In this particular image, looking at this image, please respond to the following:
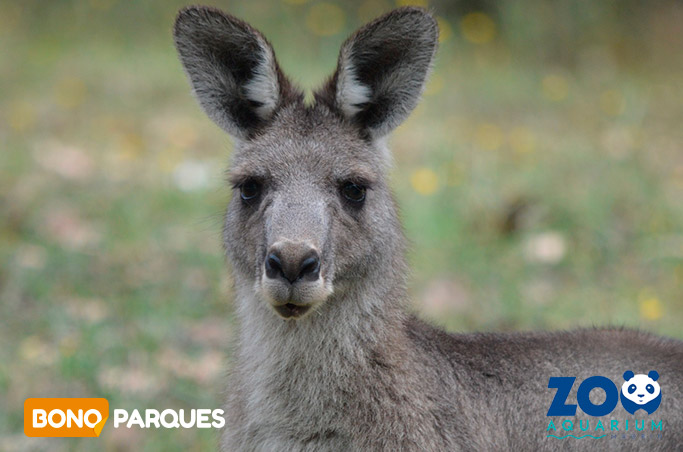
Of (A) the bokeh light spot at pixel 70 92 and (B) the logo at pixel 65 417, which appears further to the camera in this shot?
(A) the bokeh light spot at pixel 70 92

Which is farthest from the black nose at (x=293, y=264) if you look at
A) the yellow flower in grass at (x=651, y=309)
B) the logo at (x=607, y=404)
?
the yellow flower in grass at (x=651, y=309)

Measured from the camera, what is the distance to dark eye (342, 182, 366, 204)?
3973 mm

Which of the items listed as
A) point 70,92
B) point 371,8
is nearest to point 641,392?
point 70,92

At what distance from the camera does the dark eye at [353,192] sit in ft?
13.0

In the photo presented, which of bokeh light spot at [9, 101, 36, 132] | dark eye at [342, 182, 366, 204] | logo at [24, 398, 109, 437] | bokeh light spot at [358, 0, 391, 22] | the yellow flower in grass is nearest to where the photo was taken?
dark eye at [342, 182, 366, 204]

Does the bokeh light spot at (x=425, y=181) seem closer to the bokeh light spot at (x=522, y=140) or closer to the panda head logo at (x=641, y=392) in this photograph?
the bokeh light spot at (x=522, y=140)

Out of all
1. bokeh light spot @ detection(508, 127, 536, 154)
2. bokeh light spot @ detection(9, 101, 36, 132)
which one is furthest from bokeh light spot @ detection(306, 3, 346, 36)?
bokeh light spot @ detection(9, 101, 36, 132)

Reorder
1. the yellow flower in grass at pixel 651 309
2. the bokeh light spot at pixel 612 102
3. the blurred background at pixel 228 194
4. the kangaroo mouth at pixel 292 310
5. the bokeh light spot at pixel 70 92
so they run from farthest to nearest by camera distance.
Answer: the bokeh light spot at pixel 612 102
the bokeh light spot at pixel 70 92
the yellow flower in grass at pixel 651 309
the blurred background at pixel 228 194
the kangaroo mouth at pixel 292 310

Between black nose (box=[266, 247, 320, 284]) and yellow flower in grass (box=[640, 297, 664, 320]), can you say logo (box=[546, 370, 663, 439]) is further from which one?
yellow flower in grass (box=[640, 297, 664, 320])

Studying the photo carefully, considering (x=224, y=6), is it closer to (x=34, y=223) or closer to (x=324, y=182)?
(x=34, y=223)

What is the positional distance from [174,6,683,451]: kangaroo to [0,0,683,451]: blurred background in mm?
579

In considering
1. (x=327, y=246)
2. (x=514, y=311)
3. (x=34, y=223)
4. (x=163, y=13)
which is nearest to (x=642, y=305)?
(x=514, y=311)

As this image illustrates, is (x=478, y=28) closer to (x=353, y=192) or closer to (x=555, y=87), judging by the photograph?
(x=555, y=87)

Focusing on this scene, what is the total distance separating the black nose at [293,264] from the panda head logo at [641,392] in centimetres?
135
